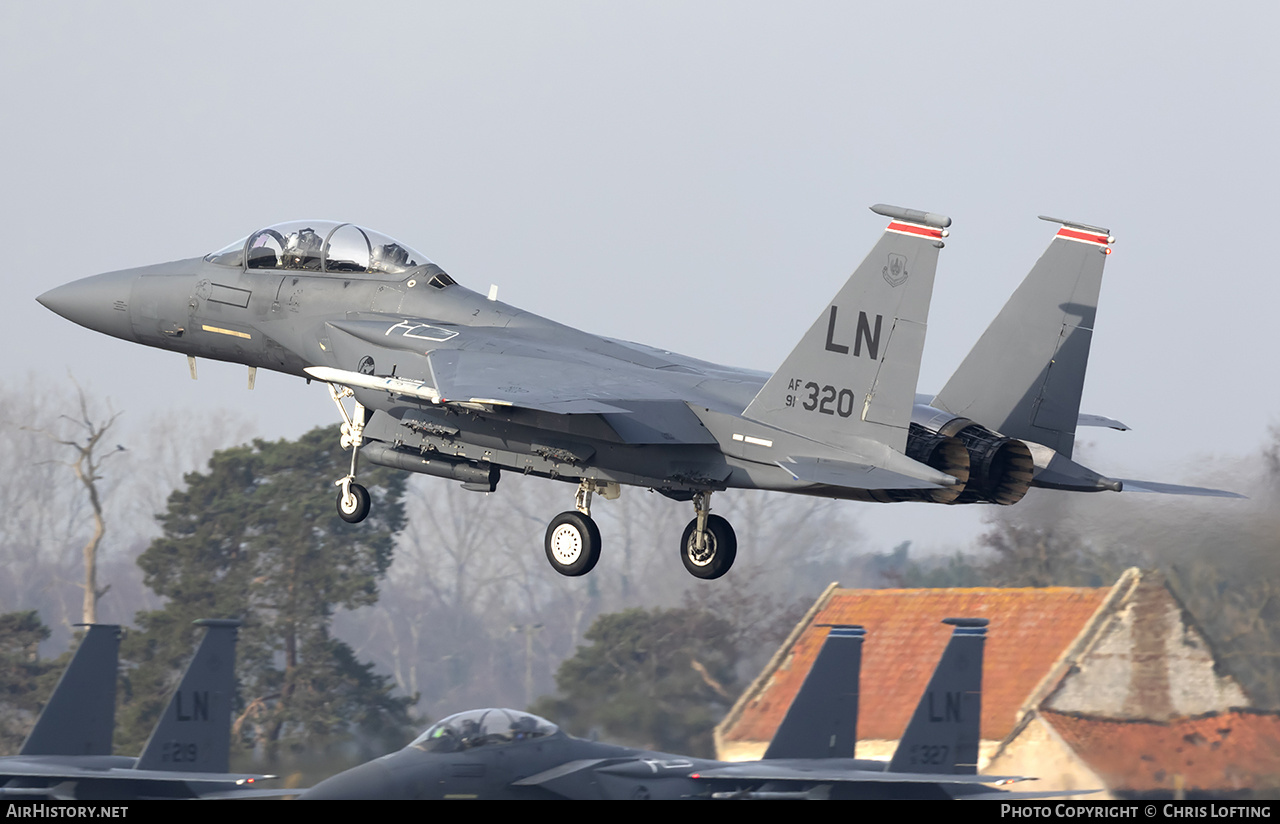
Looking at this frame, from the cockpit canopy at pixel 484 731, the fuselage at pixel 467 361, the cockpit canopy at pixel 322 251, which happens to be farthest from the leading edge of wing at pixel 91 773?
the cockpit canopy at pixel 322 251

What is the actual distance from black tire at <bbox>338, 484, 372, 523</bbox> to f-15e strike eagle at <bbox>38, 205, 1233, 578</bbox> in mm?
25

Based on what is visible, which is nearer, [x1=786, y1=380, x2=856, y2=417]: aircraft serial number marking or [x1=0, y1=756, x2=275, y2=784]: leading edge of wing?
[x1=786, y1=380, x2=856, y2=417]: aircraft serial number marking

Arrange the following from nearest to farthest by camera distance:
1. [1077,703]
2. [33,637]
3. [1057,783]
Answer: [1057,783] → [1077,703] → [33,637]

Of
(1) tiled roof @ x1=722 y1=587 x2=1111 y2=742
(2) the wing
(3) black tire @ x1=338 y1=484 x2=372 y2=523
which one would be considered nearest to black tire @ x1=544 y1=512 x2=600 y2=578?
(2) the wing

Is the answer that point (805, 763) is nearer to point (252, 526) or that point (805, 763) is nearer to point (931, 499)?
point (931, 499)

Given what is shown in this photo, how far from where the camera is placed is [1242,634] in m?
23.8

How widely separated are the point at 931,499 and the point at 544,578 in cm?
3454

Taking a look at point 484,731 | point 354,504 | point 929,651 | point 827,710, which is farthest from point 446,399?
point 929,651

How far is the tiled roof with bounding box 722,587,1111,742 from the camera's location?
85.0 ft

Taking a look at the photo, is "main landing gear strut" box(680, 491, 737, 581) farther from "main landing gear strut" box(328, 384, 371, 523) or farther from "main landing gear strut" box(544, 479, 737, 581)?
"main landing gear strut" box(328, 384, 371, 523)

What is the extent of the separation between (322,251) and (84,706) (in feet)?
21.4

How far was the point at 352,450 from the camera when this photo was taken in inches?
666

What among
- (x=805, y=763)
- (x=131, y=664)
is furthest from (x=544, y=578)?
(x=805, y=763)

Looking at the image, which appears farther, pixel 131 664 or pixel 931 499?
pixel 131 664
